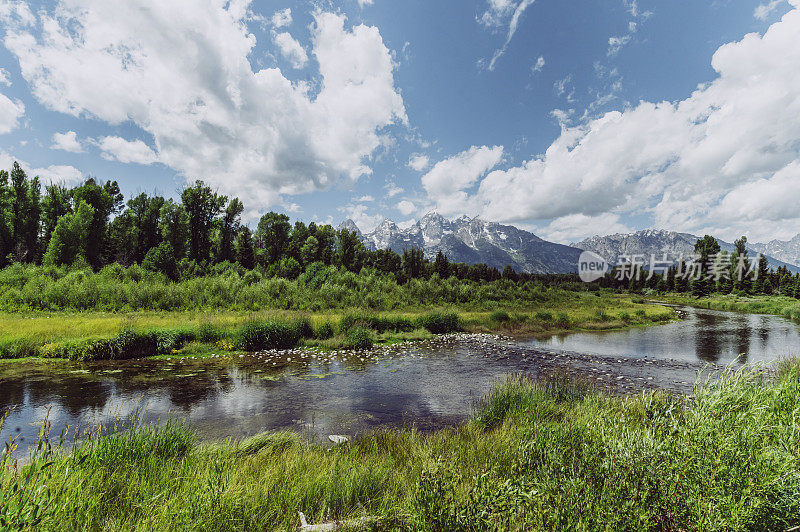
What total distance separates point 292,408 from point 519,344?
1863 cm

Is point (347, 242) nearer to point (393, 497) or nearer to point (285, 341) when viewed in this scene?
point (285, 341)

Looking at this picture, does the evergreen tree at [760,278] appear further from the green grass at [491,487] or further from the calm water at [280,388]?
the green grass at [491,487]

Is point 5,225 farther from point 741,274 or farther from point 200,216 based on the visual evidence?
point 741,274

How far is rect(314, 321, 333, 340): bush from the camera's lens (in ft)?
76.9

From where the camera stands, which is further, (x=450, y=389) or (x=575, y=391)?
(x=450, y=389)

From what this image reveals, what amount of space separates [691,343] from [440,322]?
20282 mm

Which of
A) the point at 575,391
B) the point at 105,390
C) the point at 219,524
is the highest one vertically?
the point at 219,524

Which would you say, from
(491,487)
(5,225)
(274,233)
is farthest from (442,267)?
(491,487)

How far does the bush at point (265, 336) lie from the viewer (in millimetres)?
20594

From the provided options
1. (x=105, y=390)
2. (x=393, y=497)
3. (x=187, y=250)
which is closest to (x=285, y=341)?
(x=105, y=390)

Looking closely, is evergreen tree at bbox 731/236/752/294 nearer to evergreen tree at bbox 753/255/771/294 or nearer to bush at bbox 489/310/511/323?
evergreen tree at bbox 753/255/771/294

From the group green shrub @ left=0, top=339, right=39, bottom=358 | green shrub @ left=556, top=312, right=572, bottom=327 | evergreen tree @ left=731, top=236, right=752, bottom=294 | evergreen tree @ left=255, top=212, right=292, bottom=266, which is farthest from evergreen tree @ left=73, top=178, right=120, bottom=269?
evergreen tree @ left=731, top=236, right=752, bottom=294

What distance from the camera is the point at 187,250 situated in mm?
56000

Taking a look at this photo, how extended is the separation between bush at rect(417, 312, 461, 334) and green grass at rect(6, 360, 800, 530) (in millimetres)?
23551
